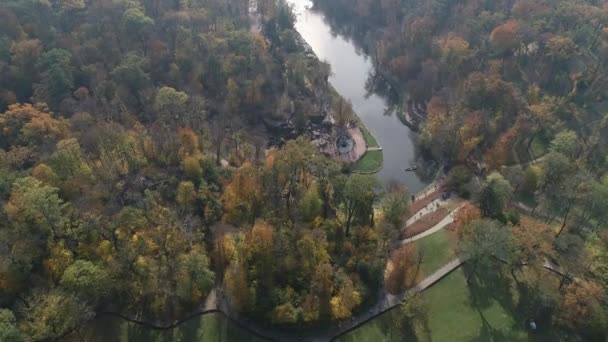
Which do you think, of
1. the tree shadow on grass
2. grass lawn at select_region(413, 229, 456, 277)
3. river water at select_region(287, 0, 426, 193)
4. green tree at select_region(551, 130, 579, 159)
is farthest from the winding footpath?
green tree at select_region(551, 130, 579, 159)

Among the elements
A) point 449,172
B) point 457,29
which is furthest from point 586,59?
point 449,172

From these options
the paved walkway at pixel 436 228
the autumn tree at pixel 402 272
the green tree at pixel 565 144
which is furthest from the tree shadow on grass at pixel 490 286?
the green tree at pixel 565 144

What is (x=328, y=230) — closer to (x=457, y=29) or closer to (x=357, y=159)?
(x=357, y=159)

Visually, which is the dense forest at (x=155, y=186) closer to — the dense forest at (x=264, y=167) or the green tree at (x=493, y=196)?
the dense forest at (x=264, y=167)

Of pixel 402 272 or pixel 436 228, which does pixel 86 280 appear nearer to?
pixel 402 272

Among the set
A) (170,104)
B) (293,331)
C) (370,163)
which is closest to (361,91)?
(370,163)

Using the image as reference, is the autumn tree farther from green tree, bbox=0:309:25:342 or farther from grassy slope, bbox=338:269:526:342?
green tree, bbox=0:309:25:342
